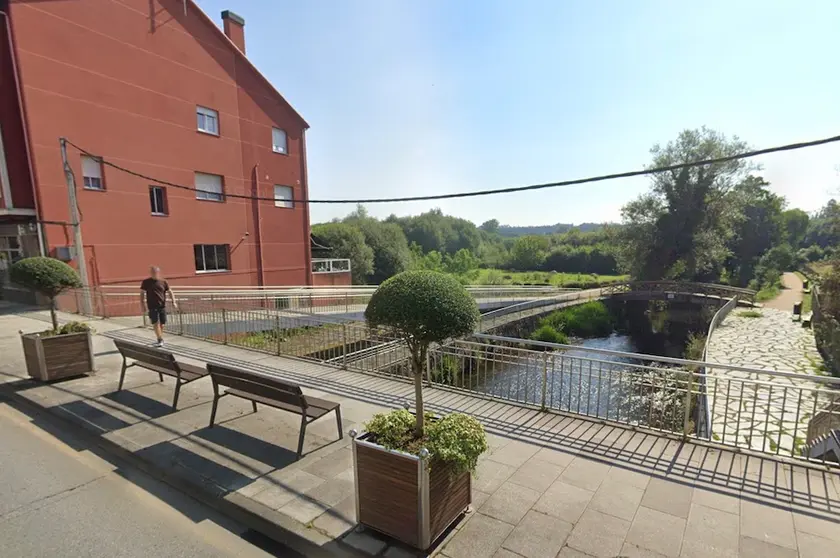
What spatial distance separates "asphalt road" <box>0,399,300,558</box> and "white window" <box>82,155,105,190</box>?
11947 mm

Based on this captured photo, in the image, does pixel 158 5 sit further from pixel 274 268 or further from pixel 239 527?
pixel 239 527

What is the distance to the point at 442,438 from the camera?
2.59 meters

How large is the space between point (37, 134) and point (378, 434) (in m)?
14.8

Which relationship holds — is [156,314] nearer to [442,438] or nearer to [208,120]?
[442,438]

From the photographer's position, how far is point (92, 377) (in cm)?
598

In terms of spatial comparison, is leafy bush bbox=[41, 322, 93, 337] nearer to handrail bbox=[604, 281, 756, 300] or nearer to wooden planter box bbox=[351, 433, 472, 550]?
wooden planter box bbox=[351, 433, 472, 550]

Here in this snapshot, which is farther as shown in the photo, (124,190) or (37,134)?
(124,190)

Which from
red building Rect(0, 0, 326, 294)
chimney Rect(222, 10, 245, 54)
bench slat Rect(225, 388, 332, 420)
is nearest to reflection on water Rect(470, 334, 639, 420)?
bench slat Rect(225, 388, 332, 420)

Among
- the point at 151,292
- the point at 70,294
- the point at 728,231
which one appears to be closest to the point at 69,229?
the point at 70,294

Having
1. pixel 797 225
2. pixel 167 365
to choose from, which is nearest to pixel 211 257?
pixel 167 365

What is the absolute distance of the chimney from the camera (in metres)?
18.1

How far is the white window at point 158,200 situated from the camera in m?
14.6

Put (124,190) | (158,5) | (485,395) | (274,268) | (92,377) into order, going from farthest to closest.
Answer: (274,268) → (158,5) → (124,190) → (92,377) → (485,395)

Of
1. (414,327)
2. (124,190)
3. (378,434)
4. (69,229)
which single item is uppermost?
(124,190)
